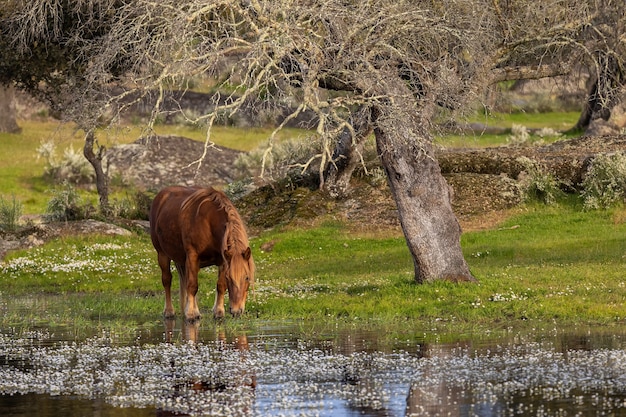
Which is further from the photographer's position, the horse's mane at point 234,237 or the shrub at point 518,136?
the shrub at point 518,136

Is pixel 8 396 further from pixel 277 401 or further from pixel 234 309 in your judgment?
pixel 234 309

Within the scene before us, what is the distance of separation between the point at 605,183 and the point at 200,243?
15.2 m

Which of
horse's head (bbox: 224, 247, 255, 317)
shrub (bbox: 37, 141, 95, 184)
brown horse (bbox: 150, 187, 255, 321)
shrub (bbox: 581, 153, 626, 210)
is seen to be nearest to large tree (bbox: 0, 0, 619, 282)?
brown horse (bbox: 150, 187, 255, 321)

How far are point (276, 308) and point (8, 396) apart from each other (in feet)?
26.5

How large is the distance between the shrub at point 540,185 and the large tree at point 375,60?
7243 millimetres

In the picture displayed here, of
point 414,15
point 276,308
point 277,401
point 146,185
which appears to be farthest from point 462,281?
point 146,185

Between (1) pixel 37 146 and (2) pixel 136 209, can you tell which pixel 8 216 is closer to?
(2) pixel 136 209

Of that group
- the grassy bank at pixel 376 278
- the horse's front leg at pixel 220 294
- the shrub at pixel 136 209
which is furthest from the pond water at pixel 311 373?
the shrub at pixel 136 209

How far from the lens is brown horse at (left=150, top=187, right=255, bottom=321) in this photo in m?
18.2

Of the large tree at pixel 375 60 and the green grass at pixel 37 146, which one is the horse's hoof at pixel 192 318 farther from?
the green grass at pixel 37 146

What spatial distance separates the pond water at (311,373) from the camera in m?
11.7

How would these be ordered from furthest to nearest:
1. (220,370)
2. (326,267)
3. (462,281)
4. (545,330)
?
(326,267)
(462,281)
(545,330)
(220,370)

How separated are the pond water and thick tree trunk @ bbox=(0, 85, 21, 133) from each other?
38.7 m

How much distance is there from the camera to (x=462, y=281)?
21531 millimetres
